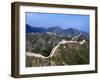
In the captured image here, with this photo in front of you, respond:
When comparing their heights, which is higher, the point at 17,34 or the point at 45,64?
the point at 17,34

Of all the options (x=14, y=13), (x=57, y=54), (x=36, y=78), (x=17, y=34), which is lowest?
(x=36, y=78)

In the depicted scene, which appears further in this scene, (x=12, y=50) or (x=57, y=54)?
(x=57, y=54)

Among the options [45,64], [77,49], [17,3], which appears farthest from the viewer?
[77,49]

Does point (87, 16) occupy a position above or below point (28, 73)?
above

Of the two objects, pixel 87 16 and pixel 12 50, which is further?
pixel 87 16

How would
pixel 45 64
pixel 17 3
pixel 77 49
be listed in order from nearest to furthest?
pixel 17 3 < pixel 45 64 < pixel 77 49

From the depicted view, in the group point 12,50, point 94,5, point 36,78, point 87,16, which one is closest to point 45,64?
point 36,78

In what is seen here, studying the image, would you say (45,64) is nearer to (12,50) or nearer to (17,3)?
(12,50)

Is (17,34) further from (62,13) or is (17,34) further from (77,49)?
(77,49)

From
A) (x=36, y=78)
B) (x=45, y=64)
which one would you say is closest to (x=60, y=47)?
(x=45, y=64)
